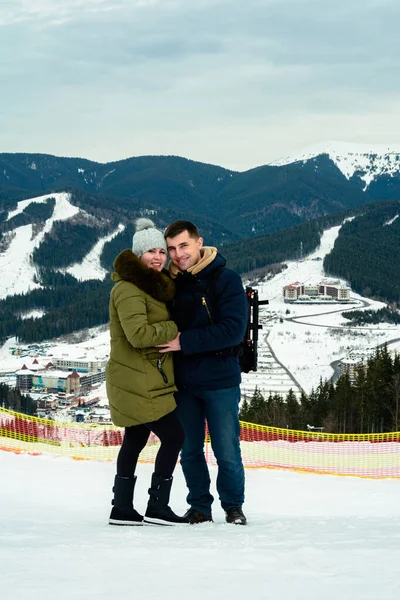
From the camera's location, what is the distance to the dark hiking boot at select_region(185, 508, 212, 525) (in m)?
4.54

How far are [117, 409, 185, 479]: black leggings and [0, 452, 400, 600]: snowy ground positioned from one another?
0.40m

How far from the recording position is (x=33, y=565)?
2.97 meters

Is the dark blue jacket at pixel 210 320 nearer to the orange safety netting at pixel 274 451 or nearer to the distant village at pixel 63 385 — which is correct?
the orange safety netting at pixel 274 451

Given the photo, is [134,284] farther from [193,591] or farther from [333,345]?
[333,345]

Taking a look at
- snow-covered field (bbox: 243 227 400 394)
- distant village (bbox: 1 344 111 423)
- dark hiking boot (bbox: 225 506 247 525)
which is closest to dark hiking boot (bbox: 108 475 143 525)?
dark hiking boot (bbox: 225 506 247 525)

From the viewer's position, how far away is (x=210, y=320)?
13.9ft

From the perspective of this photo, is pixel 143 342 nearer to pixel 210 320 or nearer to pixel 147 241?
pixel 210 320

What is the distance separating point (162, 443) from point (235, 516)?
78cm

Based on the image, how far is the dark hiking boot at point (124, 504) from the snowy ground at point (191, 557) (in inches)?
6.6

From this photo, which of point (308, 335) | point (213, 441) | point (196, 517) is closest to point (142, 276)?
point (213, 441)

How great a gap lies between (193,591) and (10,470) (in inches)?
215

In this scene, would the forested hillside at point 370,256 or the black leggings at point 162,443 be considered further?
the forested hillside at point 370,256

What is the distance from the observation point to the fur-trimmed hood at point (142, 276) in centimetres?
401

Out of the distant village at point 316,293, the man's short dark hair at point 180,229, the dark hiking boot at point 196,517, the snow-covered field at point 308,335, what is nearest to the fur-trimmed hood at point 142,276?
the man's short dark hair at point 180,229
